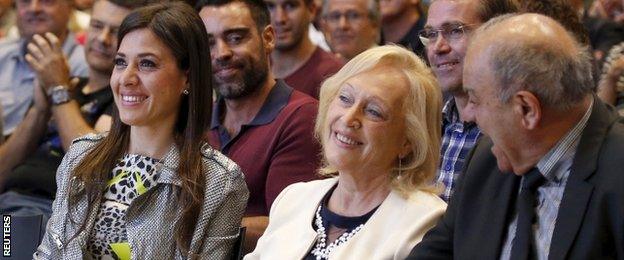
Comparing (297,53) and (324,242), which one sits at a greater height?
(324,242)

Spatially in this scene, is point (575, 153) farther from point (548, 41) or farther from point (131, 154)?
point (131, 154)

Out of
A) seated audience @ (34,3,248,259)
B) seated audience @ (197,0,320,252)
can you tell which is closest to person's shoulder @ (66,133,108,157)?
seated audience @ (34,3,248,259)

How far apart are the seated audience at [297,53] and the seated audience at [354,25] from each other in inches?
10.8

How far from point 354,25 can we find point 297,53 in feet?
2.14

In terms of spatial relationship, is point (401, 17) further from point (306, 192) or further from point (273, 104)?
point (306, 192)

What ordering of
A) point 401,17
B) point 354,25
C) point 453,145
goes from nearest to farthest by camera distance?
point 453,145
point 354,25
point 401,17

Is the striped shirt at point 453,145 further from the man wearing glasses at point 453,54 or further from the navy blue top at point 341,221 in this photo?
the navy blue top at point 341,221

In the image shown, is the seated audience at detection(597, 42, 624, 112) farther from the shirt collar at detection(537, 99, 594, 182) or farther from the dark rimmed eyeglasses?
the shirt collar at detection(537, 99, 594, 182)

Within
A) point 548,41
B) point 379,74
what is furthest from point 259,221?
point 548,41

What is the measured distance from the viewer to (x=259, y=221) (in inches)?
150

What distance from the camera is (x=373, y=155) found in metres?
3.14

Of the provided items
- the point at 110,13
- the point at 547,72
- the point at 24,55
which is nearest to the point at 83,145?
the point at 547,72

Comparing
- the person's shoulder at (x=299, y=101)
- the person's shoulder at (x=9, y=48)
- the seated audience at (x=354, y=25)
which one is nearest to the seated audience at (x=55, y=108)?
the person's shoulder at (x=9, y=48)

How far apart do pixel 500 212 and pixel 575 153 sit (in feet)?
0.79
